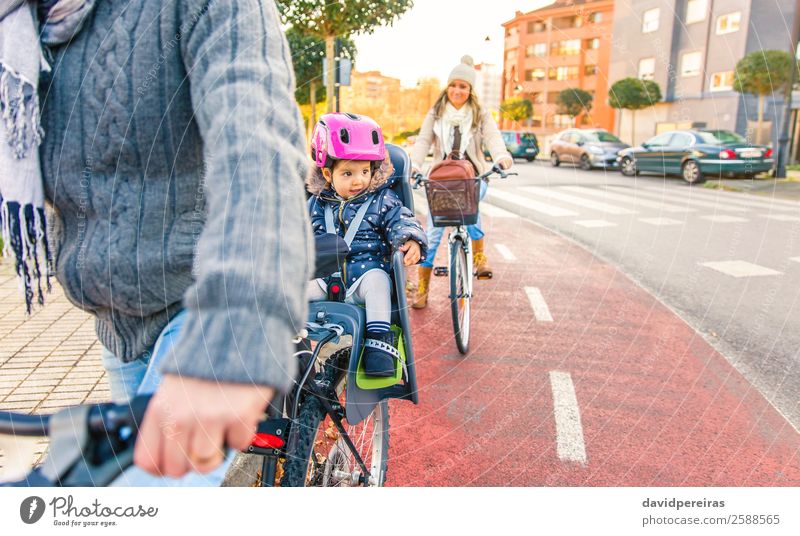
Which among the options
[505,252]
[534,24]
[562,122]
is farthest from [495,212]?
[562,122]

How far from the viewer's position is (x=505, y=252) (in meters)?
7.11

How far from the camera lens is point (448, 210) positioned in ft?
12.7

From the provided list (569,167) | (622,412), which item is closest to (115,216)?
(622,412)

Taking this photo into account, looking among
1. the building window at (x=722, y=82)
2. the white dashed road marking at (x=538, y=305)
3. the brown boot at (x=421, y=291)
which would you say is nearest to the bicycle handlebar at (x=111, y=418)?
the brown boot at (x=421, y=291)

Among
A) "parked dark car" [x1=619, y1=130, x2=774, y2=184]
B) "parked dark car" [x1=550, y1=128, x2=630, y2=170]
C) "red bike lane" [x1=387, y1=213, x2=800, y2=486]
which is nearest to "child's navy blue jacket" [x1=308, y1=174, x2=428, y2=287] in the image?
"red bike lane" [x1=387, y1=213, x2=800, y2=486]

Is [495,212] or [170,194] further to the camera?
[495,212]

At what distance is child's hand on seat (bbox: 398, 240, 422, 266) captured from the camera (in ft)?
7.48

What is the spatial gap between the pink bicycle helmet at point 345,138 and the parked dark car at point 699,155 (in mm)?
11069

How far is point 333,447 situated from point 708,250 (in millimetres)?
6120

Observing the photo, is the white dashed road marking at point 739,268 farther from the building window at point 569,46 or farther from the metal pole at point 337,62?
the metal pole at point 337,62

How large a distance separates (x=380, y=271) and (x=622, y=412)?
147cm

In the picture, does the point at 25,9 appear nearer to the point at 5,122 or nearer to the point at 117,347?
the point at 5,122

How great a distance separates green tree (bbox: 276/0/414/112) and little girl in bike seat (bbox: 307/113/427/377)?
0.80 feet

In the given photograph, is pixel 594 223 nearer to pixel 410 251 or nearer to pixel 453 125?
pixel 453 125
